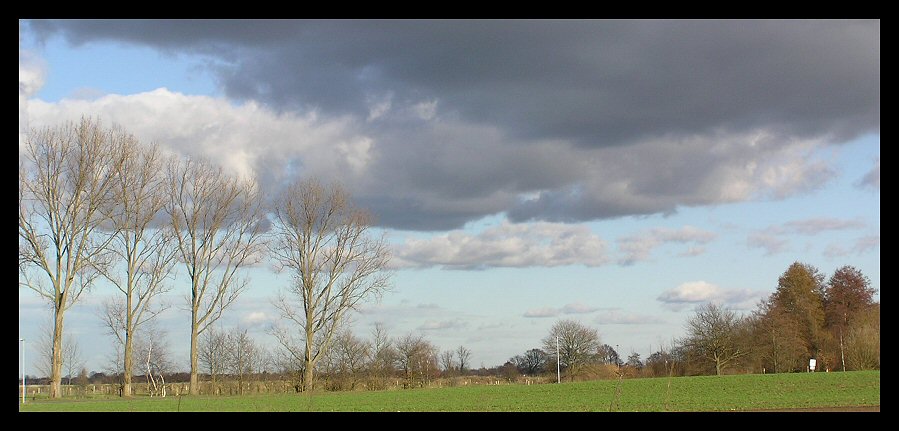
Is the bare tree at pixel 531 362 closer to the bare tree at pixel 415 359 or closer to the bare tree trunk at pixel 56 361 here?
the bare tree at pixel 415 359

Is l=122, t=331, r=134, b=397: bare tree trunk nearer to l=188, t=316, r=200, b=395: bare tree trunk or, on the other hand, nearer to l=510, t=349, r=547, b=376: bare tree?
l=188, t=316, r=200, b=395: bare tree trunk

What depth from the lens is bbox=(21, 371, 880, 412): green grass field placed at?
32562 mm

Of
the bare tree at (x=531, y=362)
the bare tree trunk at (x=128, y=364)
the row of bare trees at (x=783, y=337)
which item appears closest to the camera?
the bare tree trunk at (x=128, y=364)

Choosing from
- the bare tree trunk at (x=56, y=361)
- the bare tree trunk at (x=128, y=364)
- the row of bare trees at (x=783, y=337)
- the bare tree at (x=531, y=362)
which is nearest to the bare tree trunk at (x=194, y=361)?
the bare tree trunk at (x=128, y=364)

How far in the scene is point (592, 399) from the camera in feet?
129

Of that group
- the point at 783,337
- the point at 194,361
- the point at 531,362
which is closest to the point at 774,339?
the point at 783,337

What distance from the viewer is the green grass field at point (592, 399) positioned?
3256cm

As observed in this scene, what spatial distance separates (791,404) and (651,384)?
50.6 feet

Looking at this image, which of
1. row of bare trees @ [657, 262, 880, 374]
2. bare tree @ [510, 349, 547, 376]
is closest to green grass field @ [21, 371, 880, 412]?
row of bare trees @ [657, 262, 880, 374]

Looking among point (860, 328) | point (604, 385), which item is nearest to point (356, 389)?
point (604, 385)
